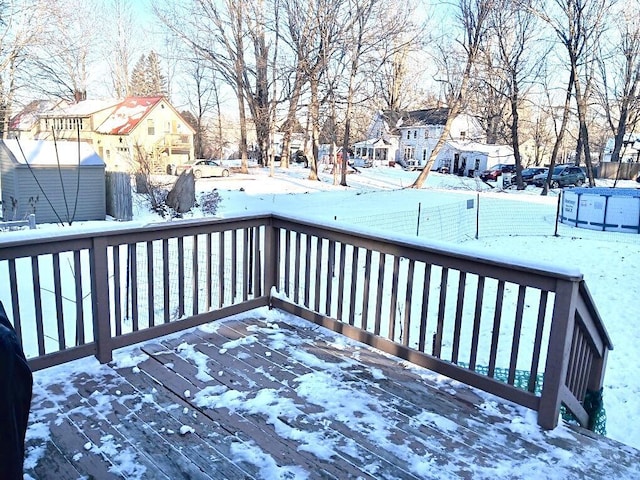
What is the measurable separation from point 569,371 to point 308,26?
56.6 ft

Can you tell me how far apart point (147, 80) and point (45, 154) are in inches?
1136

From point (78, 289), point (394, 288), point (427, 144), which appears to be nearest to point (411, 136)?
point (427, 144)

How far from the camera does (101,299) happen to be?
2893mm

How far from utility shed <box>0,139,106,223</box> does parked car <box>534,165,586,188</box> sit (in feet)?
67.4

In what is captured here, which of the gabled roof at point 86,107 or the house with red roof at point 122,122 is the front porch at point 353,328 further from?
the gabled roof at point 86,107

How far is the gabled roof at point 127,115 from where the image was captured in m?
26.1

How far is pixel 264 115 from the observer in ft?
66.2

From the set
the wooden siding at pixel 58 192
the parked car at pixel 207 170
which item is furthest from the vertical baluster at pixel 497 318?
the parked car at pixel 207 170

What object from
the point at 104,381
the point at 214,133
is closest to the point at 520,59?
the point at 104,381

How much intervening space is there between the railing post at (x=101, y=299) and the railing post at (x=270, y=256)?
51.5 inches

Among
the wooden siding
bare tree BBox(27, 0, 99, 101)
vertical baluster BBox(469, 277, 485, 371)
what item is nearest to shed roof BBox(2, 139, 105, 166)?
the wooden siding

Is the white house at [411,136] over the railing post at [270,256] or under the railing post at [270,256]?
over

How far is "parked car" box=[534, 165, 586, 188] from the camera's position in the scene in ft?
79.9

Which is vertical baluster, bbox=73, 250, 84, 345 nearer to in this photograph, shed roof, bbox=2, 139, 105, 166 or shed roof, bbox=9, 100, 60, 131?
shed roof, bbox=2, 139, 105, 166
